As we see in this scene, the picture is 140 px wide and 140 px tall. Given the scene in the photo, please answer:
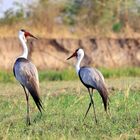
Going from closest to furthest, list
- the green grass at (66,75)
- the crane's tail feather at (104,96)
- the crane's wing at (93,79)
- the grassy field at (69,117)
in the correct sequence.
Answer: the grassy field at (69,117) → the crane's tail feather at (104,96) → the crane's wing at (93,79) → the green grass at (66,75)

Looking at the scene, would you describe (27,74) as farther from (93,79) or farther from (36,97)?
(93,79)

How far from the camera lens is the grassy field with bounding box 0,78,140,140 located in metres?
9.64

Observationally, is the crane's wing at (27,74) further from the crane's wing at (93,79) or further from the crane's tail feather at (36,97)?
the crane's wing at (93,79)

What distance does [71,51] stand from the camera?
978 inches

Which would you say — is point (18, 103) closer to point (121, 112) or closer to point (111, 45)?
point (121, 112)

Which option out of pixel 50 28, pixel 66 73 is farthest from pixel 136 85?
pixel 50 28

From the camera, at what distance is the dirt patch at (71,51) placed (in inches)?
956

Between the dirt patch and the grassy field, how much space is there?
8.02 meters

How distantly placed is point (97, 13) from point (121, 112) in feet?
54.2

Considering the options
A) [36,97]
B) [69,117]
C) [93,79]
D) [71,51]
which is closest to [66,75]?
[71,51]

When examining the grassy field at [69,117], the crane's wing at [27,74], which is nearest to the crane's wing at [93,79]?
the grassy field at [69,117]

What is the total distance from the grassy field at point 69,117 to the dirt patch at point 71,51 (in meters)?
8.02

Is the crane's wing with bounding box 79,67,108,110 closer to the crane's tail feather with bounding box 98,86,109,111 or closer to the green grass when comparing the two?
the crane's tail feather with bounding box 98,86,109,111

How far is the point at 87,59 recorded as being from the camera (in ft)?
80.1
